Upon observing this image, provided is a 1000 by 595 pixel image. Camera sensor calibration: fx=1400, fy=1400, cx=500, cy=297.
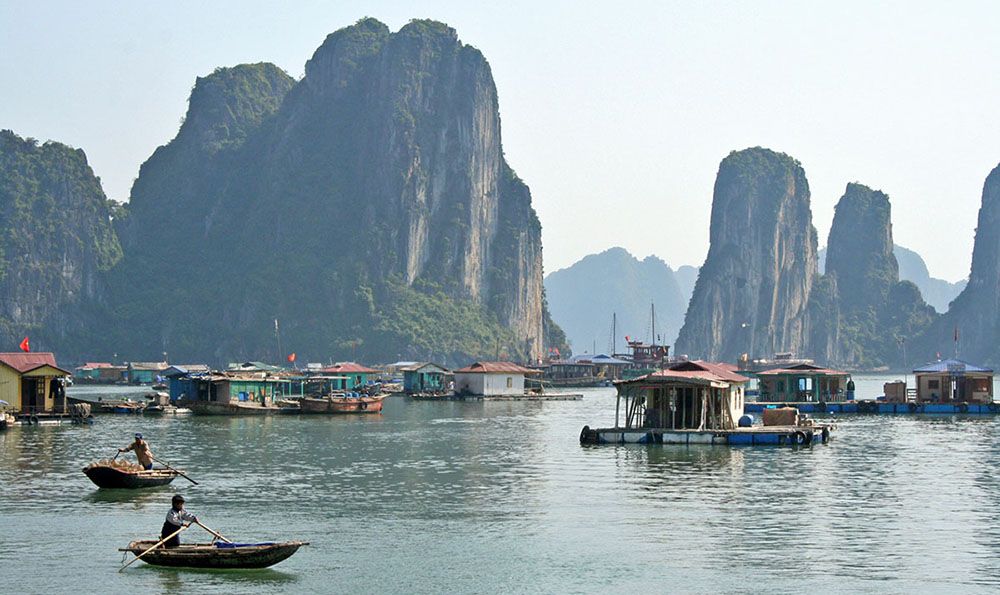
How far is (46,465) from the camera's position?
168 feet

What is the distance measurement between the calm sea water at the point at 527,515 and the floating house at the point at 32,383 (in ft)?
21.0

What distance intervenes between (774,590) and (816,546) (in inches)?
211

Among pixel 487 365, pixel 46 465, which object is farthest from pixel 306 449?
pixel 487 365

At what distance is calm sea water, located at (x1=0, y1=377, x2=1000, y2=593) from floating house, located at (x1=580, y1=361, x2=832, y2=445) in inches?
48.4

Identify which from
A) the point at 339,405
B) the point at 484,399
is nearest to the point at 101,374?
the point at 484,399

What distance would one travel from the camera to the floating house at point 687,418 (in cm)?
5850

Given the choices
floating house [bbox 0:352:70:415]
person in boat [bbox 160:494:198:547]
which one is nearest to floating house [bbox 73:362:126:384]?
floating house [bbox 0:352:70:415]

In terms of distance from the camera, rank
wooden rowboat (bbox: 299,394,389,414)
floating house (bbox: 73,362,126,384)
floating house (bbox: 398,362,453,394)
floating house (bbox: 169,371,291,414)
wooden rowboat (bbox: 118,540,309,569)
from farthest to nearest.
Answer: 1. floating house (bbox: 73,362,126,384)
2. floating house (bbox: 398,362,453,394)
3. wooden rowboat (bbox: 299,394,389,414)
4. floating house (bbox: 169,371,291,414)
5. wooden rowboat (bbox: 118,540,309,569)

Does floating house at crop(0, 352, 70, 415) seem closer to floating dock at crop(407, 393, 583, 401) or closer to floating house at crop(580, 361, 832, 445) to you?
floating house at crop(580, 361, 832, 445)

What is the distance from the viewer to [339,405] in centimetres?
9169

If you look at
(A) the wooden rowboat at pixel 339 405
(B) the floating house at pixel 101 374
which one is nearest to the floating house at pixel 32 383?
(A) the wooden rowboat at pixel 339 405

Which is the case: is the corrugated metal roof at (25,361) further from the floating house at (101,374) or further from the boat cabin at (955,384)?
the floating house at (101,374)

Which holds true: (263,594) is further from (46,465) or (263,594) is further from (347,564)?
(46,465)

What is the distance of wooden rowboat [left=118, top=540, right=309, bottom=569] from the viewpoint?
29688mm
